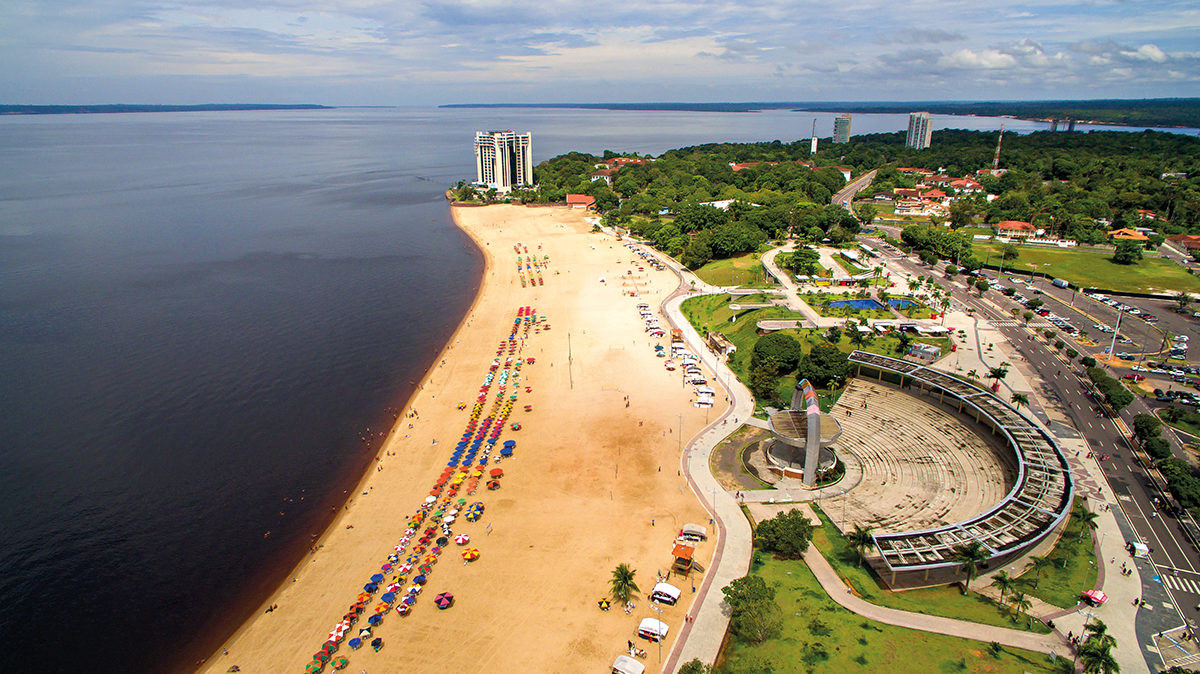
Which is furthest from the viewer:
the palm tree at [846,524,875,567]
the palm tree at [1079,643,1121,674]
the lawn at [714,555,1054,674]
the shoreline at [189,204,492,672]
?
the palm tree at [846,524,875,567]

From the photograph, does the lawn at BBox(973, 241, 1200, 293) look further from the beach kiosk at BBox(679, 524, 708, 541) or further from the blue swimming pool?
the beach kiosk at BBox(679, 524, 708, 541)

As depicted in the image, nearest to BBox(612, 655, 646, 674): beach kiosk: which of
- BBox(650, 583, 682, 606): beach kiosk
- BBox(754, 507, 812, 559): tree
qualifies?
BBox(650, 583, 682, 606): beach kiosk

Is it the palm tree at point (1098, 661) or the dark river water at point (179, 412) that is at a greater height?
the palm tree at point (1098, 661)

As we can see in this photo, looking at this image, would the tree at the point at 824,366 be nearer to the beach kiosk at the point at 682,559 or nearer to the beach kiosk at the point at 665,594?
the beach kiosk at the point at 682,559

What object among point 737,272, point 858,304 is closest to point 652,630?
point 858,304

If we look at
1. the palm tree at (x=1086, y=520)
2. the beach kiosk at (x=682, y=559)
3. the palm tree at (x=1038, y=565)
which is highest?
the palm tree at (x=1086, y=520)

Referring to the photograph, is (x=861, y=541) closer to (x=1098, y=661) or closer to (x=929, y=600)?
(x=929, y=600)

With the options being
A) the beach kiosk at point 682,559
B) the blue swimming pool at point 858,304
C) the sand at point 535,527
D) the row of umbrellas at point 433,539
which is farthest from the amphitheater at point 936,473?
the row of umbrellas at point 433,539
